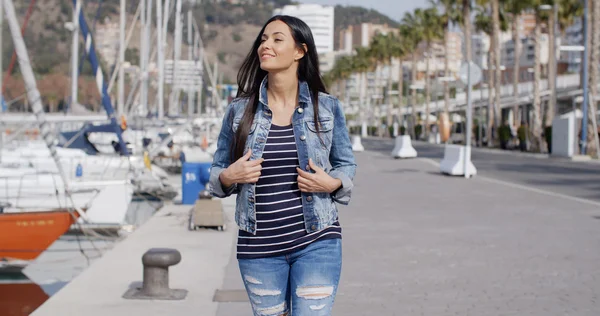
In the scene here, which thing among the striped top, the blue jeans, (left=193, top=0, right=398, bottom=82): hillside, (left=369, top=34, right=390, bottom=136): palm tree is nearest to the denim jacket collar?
the striped top

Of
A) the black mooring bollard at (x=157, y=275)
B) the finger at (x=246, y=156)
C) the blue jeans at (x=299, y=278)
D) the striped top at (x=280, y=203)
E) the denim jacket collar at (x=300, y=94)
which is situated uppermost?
the denim jacket collar at (x=300, y=94)

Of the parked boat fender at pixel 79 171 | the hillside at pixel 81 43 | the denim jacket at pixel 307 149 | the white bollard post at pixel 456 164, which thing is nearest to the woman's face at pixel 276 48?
the denim jacket at pixel 307 149

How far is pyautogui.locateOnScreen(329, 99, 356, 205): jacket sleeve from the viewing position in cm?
421

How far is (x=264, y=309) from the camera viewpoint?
4.17m

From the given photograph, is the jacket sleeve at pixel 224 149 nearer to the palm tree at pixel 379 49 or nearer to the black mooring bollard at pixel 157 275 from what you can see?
the black mooring bollard at pixel 157 275

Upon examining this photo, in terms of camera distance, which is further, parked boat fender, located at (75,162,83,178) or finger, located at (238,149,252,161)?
parked boat fender, located at (75,162,83,178)

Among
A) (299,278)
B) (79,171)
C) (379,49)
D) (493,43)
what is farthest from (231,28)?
(299,278)

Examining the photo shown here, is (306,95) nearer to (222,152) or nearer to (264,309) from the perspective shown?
(222,152)

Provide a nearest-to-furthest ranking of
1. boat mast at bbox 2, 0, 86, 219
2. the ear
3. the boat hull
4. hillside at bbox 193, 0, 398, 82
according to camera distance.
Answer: the ear, the boat hull, boat mast at bbox 2, 0, 86, 219, hillside at bbox 193, 0, 398, 82

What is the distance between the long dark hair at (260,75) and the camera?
4176 mm

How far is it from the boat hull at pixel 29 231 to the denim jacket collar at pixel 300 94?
37.1ft

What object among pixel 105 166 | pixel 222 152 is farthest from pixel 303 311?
pixel 105 166

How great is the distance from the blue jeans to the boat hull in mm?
11343

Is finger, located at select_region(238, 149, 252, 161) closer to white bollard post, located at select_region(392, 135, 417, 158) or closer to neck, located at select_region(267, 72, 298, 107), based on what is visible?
A: neck, located at select_region(267, 72, 298, 107)
